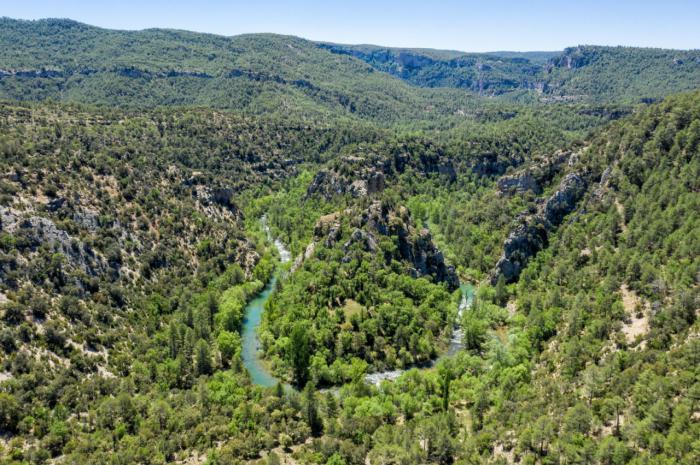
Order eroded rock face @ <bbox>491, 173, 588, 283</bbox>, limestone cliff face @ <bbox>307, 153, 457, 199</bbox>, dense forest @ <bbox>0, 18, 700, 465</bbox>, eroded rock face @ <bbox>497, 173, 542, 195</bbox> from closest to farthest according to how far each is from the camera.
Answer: dense forest @ <bbox>0, 18, 700, 465</bbox>, eroded rock face @ <bbox>491, 173, 588, 283</bbox>, eroded rock face @ <bbox>497, 173, 542, 195</bbox>, limestone cliff face @ <bbox>307, 153, 457, 199</bbox>

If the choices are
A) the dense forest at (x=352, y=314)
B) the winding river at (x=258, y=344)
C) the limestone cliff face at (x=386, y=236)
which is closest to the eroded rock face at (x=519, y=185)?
the dense forest at (x=352, y=314)

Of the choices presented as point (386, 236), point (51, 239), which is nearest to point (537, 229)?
point (386, 236)

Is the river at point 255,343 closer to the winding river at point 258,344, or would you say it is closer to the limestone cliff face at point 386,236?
the winding river at point 258,344

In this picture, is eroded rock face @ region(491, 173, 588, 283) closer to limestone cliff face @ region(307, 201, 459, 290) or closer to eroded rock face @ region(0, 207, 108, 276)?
limestone cliff face @ region(307, 201, 459, 290)

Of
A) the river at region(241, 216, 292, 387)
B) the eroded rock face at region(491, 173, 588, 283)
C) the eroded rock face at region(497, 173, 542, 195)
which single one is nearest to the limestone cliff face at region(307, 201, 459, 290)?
the eroded rock face at region(491, 173, 588, 283)

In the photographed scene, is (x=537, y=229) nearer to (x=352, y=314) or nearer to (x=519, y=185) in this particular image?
(x=519, y=185)

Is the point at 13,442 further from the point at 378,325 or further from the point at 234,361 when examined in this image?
the point at 378,325
